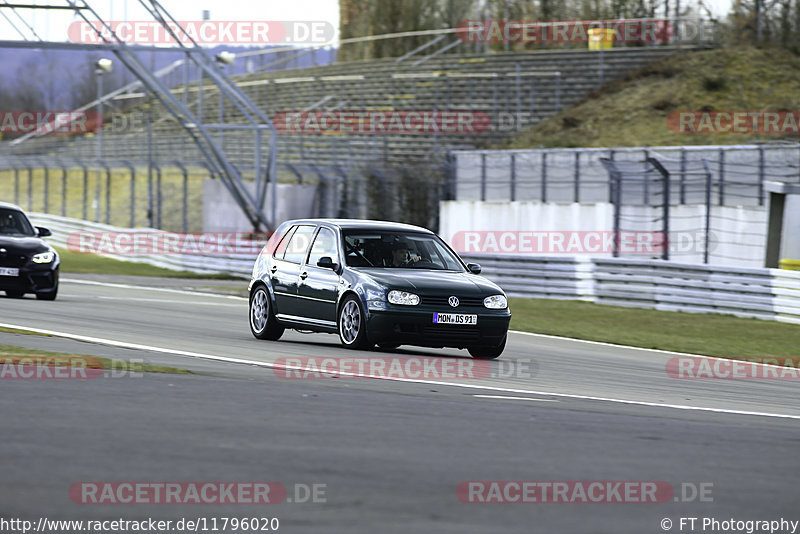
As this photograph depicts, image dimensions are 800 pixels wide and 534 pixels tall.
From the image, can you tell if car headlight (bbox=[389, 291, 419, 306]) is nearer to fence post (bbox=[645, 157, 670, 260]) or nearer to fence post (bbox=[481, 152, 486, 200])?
fence post (bbox=[645, 157, 670, 260])

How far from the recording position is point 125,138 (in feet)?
190

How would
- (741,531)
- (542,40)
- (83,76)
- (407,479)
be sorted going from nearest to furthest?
(741,531)
(407,479)
(542,40)
(83,76)

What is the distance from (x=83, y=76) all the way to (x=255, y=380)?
88414 mm

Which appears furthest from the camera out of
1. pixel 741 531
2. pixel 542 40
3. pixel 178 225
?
pixel 542 40

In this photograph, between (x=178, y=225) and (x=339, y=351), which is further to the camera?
(x=178, y=225)

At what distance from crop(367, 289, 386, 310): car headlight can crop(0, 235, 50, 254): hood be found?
27.6 ft

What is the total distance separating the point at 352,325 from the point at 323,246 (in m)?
1.29

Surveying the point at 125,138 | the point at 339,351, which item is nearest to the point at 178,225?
the point at 125,138

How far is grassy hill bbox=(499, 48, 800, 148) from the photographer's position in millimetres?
42844

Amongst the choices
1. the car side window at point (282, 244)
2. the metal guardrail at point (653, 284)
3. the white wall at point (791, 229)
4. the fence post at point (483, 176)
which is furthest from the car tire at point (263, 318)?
the fence post at point (483, 176)

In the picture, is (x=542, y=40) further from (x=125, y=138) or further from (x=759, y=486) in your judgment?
(x=759, y=486)

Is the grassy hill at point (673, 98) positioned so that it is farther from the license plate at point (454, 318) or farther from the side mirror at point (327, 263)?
the license plate at point (454, 318)

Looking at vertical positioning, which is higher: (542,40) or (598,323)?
(542,40)

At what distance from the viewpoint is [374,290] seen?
43.7ft
